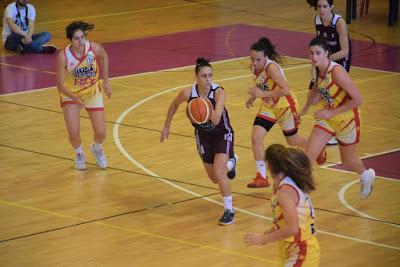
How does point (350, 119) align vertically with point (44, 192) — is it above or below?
above

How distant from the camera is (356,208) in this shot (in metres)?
11.4

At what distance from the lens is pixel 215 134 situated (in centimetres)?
1093

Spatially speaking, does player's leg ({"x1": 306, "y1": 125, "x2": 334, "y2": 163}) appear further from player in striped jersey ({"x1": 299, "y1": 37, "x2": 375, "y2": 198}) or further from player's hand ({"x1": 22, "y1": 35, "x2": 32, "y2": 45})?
player's hand ({"x1": 22, "y1": 35, "x2": 32, "y2": 45})

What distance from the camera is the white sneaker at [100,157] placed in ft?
42.4

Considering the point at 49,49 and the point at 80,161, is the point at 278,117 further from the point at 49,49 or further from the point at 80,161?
the point at 49,49

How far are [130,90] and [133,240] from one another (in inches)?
277

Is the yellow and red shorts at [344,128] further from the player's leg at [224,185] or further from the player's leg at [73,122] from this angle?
the player's leg at [73,122]

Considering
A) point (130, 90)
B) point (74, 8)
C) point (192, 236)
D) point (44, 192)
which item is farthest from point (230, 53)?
point (192, 236)

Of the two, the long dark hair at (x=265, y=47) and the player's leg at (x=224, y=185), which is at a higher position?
the long dark hair at (x=265, y=47)

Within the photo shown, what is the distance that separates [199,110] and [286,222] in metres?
3.40

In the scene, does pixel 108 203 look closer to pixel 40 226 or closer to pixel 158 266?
pixel 40 226

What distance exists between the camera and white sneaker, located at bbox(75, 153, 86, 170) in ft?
42.5

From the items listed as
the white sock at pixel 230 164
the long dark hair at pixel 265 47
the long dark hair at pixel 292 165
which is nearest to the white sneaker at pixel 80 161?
the white sock at pixel 230 164

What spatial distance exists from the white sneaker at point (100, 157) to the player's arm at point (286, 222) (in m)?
5.78
